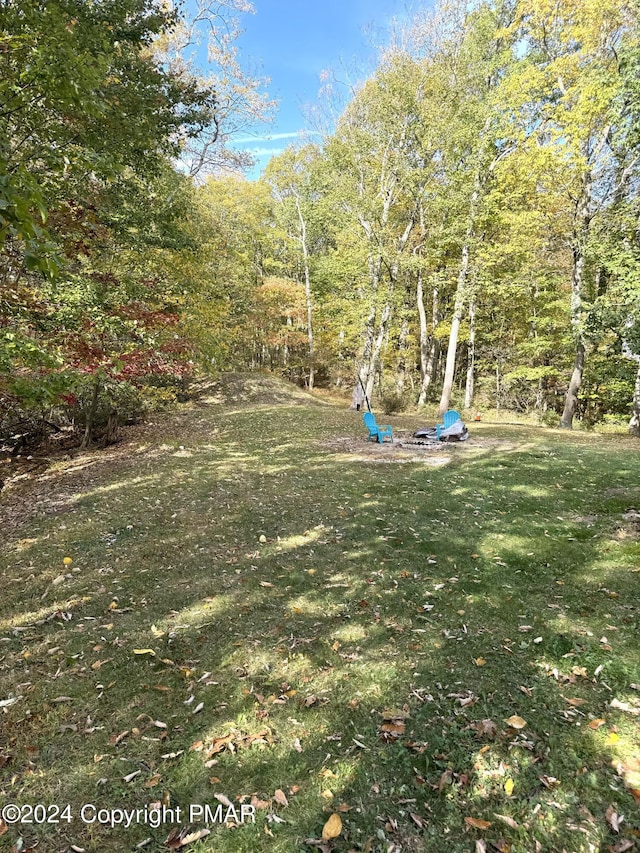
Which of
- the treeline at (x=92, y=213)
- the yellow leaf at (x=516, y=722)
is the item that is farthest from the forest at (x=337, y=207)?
the yellow leaf at (x=516, y=722)

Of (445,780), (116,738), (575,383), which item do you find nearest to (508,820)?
(445,780)

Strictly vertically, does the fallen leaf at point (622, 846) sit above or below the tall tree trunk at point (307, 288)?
below

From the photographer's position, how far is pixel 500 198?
14.8m

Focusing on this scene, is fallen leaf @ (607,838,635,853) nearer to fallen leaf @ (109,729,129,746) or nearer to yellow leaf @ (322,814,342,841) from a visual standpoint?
yellow leaf @ (322,814,342,841)

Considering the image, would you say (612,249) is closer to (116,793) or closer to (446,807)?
(446,807)

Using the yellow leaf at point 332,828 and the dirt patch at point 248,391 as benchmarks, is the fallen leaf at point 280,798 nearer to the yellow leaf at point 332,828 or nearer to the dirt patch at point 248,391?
the yellow leaf at point 332,828

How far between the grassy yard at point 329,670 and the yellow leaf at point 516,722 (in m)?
0.01

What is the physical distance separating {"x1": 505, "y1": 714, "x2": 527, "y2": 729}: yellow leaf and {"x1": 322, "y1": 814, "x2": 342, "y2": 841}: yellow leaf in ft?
3.60

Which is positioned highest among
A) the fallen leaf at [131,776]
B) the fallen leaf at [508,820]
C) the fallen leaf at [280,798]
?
the fallen leaf at [508,820]

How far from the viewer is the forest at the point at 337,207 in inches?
211

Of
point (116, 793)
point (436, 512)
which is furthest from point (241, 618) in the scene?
point (436, 512)

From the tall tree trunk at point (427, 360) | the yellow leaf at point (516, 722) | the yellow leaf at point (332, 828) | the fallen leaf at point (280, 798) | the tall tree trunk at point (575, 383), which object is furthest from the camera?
the tall tree trunk at point (427, 360)

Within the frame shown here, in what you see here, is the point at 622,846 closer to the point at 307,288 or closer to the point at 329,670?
the point at 329,670

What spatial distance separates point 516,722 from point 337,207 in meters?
17.5
